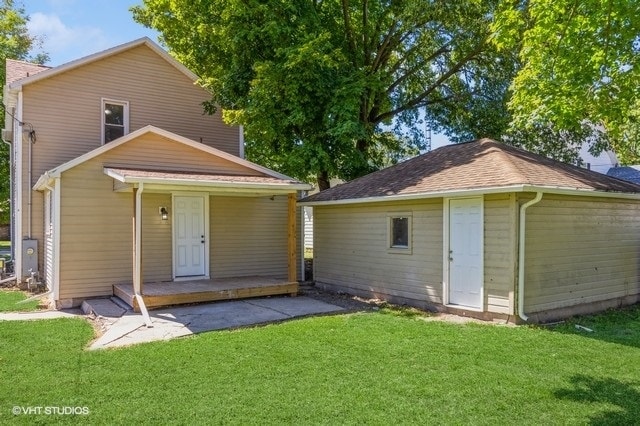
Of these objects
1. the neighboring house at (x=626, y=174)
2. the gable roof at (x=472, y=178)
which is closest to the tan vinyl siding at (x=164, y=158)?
the gable roof at (x=472, y=178)

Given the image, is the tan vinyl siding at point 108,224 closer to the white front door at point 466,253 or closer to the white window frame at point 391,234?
the white window frame at point 391,234

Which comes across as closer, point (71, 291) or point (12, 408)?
point (12, 408)

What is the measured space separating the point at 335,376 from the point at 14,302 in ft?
26.8

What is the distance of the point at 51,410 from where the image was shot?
425 cm

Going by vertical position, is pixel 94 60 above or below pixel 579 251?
above

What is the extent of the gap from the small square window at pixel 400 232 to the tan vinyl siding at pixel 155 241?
5.05 meters

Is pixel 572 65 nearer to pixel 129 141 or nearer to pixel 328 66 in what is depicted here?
pixel 328 66

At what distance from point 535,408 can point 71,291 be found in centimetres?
879

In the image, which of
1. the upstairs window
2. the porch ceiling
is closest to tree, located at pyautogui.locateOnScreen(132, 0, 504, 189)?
the upstairs window

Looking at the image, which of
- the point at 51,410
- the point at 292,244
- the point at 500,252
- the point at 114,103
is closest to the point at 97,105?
the point at 114,103

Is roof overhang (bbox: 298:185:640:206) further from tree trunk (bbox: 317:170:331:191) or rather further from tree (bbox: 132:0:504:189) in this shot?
tree trunk (bbox: 317:170:331:191)

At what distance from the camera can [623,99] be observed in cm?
955

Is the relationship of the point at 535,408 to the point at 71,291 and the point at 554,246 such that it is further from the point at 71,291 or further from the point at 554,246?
the point at 71,291

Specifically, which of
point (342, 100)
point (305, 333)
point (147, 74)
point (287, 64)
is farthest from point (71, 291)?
point (342, 100)
